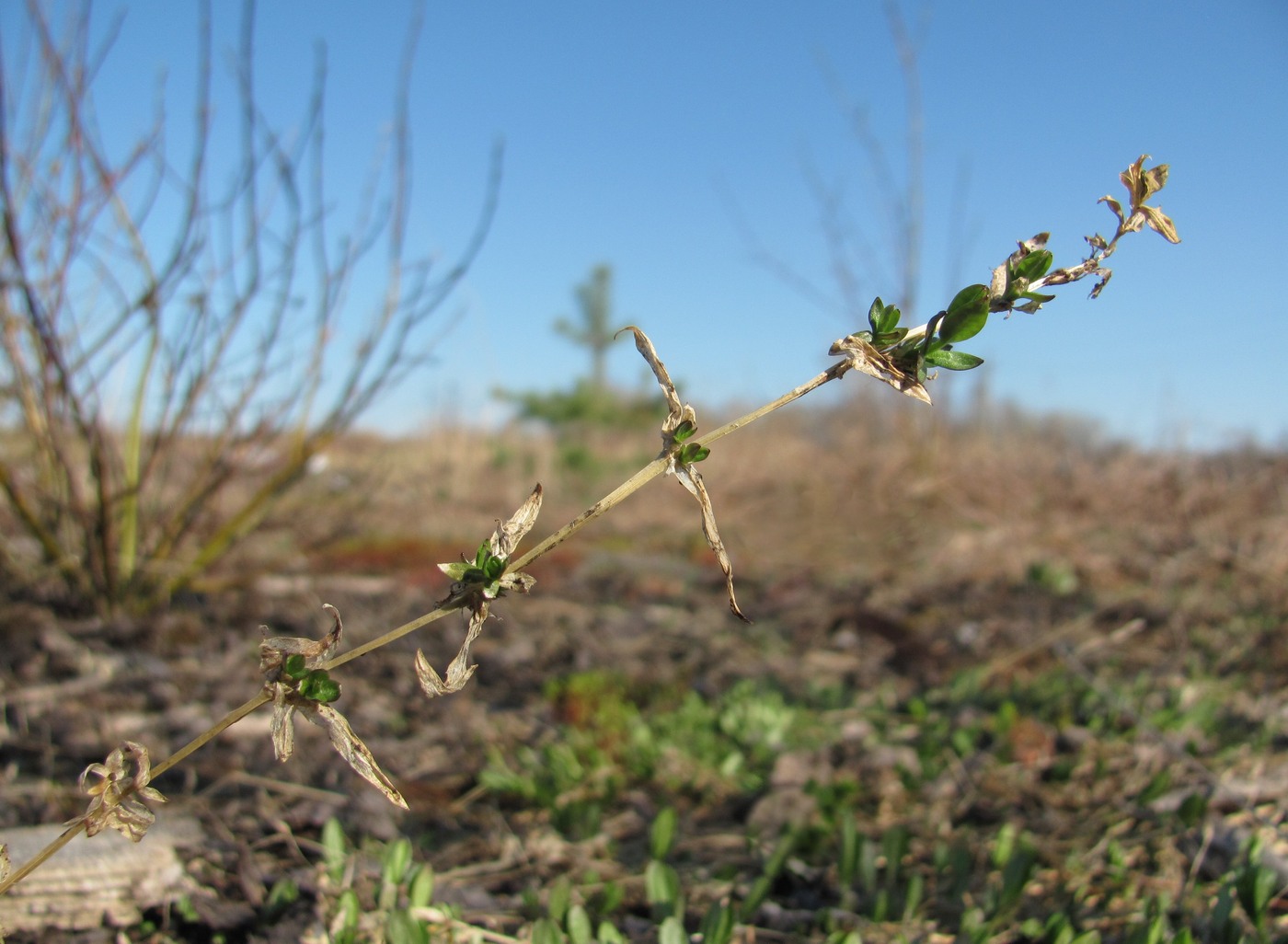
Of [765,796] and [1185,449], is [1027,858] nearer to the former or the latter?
[765,796]

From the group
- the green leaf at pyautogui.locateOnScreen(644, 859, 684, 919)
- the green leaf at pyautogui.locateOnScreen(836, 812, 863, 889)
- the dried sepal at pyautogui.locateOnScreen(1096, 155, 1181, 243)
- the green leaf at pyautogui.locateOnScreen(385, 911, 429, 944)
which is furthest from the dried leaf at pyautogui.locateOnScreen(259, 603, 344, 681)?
the green leaf at pyautogui.locateOnScreen(836, 812, 863, 889)

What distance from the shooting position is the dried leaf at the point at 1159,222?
28.7 inches

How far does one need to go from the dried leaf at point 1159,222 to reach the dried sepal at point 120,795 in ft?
3.03

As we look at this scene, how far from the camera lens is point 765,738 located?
2377 mm

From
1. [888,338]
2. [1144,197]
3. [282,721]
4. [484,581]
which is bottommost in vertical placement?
[282,721]

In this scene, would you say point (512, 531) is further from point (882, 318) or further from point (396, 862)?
point (396, 862)

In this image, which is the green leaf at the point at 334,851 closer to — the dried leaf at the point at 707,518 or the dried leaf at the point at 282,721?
the dried leaf at the point at 282,721

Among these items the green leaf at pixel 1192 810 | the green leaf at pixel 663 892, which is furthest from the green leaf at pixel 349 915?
the green leaf at pixel 1192 810

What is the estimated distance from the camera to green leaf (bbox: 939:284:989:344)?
0.74 m

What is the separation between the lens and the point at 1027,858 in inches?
59.1

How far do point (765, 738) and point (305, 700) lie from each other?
5.90 ft

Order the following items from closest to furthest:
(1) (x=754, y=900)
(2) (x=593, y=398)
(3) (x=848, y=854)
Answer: (1) (x=754, y=900) < (3) (x=848, y=854) < (2) (x=593, y=398)

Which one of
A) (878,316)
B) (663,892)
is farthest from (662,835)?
(878,316)

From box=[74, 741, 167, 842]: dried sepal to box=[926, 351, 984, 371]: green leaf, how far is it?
2.40 ft
